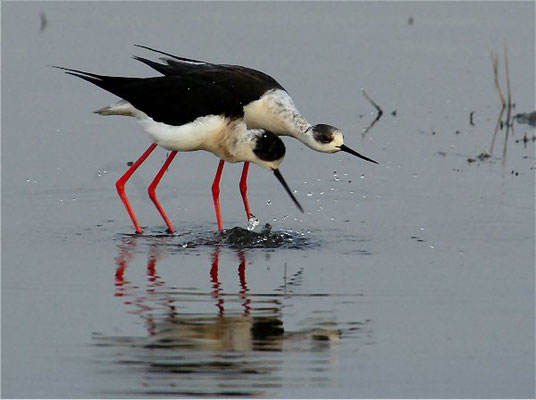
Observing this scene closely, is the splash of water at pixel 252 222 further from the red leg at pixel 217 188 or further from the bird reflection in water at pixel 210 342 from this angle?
the bird reflection in water at pixel 210 342

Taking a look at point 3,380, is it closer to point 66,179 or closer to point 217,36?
point 66,179

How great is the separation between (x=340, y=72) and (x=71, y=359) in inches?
312

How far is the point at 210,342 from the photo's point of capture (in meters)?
7.24

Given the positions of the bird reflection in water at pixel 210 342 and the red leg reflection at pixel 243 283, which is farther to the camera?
the red leg reflection at pixel 243 283

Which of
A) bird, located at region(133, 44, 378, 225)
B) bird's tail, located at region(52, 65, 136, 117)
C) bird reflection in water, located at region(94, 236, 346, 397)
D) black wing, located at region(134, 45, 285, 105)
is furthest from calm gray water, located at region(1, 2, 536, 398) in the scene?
black wing, located at region(134, 45, 285, 105)

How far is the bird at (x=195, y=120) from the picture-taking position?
10172 millimetres

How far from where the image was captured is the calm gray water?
699 centimetres

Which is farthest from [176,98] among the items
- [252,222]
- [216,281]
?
[216,281]

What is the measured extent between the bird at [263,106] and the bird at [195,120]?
21 cm

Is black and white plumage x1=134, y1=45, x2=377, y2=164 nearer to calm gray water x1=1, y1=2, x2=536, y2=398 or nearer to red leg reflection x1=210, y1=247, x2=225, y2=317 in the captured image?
calm gray water x1=1, y1=2, x2=536, y2=398

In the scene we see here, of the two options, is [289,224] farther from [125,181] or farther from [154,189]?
[125,181]

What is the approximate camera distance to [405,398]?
6547 mm

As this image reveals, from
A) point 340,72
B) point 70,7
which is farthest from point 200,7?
point 340,72

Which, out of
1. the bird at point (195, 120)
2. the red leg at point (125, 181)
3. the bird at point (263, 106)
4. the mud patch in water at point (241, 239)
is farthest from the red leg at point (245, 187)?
the red leg at point (125, 181)
